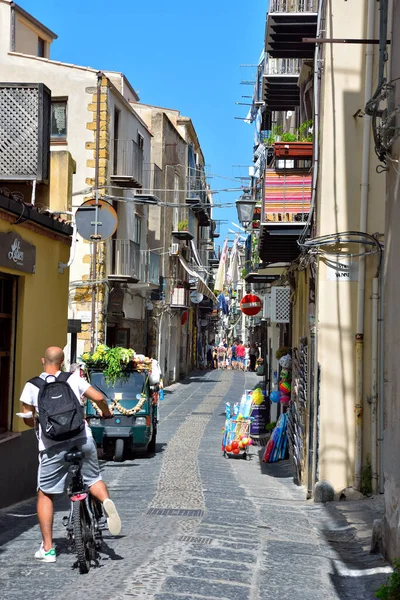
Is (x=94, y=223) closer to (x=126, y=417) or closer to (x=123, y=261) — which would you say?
(x=126, y=417)

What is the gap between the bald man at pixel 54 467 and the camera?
737 cm

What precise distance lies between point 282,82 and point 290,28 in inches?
148

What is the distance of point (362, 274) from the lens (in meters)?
13.1

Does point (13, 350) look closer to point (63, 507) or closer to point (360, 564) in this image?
point (63, 507)

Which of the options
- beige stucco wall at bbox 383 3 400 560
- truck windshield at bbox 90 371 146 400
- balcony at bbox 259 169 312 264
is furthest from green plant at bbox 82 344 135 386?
beige stucco wall at bbox 383 3 400 560

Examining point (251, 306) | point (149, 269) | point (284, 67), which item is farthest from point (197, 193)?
point (284, 67)

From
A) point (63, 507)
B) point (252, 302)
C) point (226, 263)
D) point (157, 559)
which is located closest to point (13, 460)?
point (63, 507)

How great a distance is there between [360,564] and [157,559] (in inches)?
80.1

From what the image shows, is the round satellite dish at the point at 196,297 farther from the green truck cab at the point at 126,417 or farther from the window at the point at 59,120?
the green truck cab at the point at 126,417

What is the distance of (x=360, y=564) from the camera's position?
8.55 m

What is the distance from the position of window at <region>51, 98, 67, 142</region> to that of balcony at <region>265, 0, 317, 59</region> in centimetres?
1353

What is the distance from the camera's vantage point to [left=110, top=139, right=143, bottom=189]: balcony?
29675 mm

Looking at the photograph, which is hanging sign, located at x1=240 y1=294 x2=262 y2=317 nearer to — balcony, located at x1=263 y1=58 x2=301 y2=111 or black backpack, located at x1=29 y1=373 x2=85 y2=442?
balcony, located at x1=263 y1=58 x2=301 y2=111

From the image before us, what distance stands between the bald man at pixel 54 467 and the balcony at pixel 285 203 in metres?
8.36
